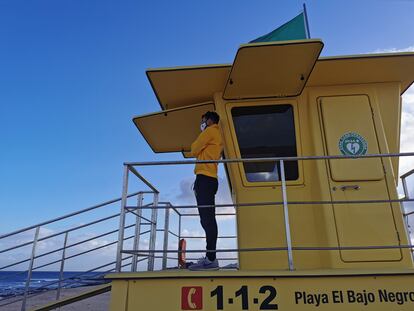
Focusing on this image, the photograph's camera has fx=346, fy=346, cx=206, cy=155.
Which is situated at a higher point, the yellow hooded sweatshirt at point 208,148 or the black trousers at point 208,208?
the yellow hooded sweatshirt at point 208,148

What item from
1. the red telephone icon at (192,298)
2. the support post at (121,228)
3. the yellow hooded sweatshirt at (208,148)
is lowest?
the red telephone icon at (192,298)

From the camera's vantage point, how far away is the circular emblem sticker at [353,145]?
414 cm

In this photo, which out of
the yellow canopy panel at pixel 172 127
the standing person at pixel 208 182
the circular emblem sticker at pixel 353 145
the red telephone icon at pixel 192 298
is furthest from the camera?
the yellow canopy panel at pixel 172 127

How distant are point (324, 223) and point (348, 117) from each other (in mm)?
1360

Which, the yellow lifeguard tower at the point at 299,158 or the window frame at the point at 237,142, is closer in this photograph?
the yellow lifeguard tower at the point at 299,158

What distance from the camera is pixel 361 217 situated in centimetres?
385

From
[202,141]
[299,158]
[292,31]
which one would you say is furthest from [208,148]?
[292,31]

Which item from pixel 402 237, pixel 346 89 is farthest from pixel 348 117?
pixel 402 237

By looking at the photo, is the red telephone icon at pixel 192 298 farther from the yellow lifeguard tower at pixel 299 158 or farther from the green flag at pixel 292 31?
the green flag at pixel 292 31

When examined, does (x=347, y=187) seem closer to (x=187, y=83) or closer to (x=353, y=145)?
(x=353, y=145)

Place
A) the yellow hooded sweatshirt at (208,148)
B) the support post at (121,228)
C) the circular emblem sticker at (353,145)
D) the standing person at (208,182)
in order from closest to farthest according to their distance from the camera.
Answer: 1. the support post at (121,228)
2. the standing person at (208,182)
3. the yellow hooded sweatshirt at (208,148)
4. the circular emblem sticker at (353,145)

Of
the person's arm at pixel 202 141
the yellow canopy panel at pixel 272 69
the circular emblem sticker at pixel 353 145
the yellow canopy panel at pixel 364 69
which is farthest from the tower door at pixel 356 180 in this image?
the person's arm at pixel 202 141

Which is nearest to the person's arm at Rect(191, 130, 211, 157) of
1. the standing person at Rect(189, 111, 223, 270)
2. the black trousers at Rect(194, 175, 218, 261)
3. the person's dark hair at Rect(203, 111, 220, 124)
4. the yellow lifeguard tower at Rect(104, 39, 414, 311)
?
the standing person at Rect(189, 111, 223, 270)

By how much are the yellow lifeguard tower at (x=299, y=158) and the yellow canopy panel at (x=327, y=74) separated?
12 mm
